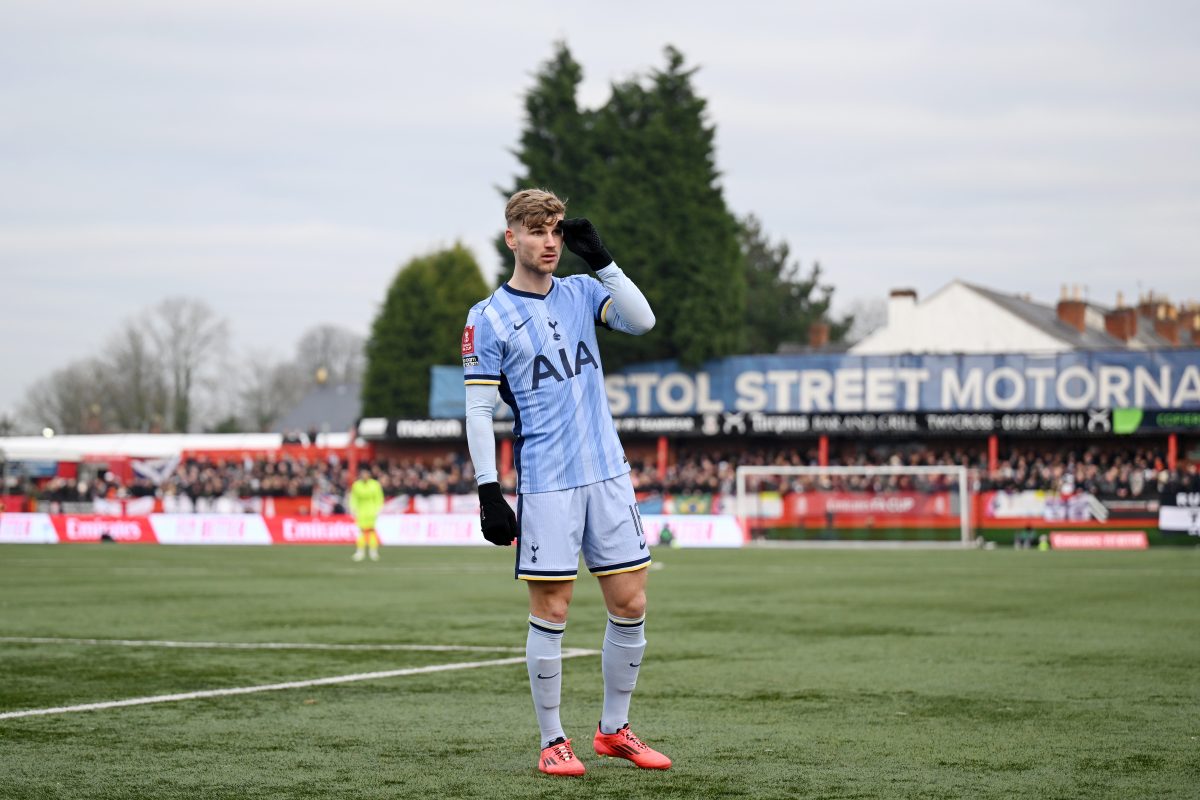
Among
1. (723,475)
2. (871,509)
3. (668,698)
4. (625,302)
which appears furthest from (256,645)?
(723,475)

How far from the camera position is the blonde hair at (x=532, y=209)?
6.40 meters

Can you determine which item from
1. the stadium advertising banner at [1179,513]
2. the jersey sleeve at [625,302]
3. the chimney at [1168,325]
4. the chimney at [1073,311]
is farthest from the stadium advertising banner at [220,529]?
the chimney at [1168,325]

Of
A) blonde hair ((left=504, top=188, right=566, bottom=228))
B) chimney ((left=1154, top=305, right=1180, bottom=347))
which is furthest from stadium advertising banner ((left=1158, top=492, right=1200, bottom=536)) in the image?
chimney ((left=1154, top=305, right=1180, bottom=347))

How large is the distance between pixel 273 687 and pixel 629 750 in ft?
11.9

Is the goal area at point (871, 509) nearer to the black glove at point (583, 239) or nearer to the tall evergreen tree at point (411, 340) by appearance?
the black glove at point (583, 239)

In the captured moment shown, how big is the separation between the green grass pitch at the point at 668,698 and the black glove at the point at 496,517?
99 centimetres

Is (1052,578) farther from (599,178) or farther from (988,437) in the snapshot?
(599,178)

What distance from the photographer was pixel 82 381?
353ft

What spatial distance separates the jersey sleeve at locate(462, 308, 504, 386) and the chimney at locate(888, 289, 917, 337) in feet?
212

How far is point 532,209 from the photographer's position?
6402 millimetres

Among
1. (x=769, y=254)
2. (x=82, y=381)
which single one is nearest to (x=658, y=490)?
(x=769, y=254)

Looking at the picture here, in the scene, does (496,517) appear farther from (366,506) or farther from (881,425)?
(881,425)

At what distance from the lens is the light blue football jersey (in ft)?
21.2

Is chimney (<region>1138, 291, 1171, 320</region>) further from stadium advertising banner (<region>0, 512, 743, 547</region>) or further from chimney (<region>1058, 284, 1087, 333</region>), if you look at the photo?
stadium advertising banner (<region>0, 512, 743, 547</region>)
